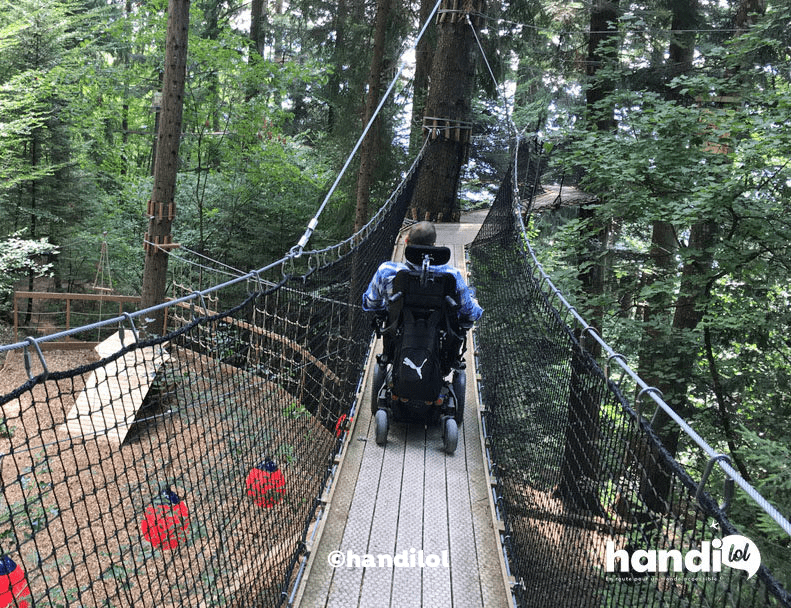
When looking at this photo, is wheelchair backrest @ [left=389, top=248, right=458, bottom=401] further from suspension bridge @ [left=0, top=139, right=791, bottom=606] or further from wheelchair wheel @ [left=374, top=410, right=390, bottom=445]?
suspension bridge @ [left=0, top=139, right=791, bottom=606]

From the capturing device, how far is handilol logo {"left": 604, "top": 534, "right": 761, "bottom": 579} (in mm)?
967

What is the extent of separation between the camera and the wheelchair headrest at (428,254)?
2.83m

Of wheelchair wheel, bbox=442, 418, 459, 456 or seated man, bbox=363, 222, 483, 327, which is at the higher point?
seated man, bbox=363, 222, 483, 327

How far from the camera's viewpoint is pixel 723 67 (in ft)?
16.7

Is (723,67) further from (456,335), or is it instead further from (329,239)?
(329,239)

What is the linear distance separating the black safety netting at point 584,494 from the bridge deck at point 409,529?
11 cm

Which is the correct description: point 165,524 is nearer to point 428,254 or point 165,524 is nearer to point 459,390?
point 459,390

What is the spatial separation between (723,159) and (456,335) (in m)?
2.69

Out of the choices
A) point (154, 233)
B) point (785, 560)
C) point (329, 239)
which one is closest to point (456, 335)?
point (785, 560)

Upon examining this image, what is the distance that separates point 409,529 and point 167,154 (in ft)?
15.0

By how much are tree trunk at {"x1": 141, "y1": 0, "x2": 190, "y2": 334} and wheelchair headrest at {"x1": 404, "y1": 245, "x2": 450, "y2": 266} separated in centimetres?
327

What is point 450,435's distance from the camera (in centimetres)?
289

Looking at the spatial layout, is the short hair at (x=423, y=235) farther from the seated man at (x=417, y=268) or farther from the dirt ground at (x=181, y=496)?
the dirt ground at (x=181, y=496)

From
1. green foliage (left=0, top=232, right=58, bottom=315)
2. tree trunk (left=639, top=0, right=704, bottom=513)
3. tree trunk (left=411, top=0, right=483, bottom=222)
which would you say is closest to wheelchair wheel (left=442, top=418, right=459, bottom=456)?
tree trunk (left=639, top=0, right=704, bottom=513)
